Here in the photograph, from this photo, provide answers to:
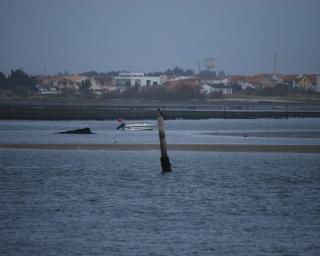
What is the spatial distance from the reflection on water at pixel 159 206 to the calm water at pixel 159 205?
0.03 metres

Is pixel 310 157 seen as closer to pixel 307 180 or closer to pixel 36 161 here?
pixel 307 180

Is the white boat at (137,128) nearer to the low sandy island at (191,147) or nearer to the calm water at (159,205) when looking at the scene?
the low sandy island at (191,147)

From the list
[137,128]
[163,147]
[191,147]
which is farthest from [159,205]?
[137,128]

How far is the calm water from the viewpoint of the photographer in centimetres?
2141

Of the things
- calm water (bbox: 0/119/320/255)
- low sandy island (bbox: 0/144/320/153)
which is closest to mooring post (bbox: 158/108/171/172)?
calm water (bbox: 0/119/320/255)

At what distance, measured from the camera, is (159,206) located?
27.5 metres

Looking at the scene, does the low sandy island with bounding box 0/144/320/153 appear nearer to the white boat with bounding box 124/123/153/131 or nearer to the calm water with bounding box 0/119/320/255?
the calm water with bounding box 0/119/320/255

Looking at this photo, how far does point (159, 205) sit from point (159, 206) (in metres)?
0.23

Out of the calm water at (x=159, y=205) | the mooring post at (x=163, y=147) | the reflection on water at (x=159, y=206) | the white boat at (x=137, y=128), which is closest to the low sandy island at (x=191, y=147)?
the calm water at (x=159, y=205)

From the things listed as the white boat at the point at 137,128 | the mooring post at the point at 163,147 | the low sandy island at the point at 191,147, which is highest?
the mooring post at the point at 163,147

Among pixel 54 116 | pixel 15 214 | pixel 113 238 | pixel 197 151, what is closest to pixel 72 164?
pixel 197 151

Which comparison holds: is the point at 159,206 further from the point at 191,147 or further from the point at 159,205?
the point at 191,147

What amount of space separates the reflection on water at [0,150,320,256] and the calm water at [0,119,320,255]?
30mm

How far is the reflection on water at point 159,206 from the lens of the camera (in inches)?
842
